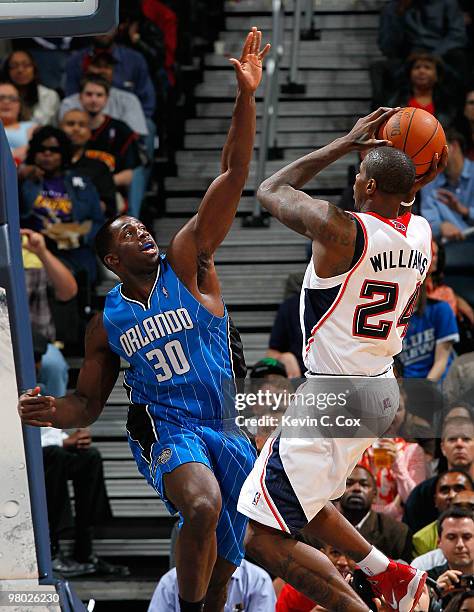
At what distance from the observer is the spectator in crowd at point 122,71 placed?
10.6 meters

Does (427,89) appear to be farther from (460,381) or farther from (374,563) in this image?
(374,563)

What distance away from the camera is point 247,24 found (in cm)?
1179

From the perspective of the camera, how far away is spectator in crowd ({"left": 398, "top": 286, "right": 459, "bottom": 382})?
8.38 meters

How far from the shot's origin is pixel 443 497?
7184 mm

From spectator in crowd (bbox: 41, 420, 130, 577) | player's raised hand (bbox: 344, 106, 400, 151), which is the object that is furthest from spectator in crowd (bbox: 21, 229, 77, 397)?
player's raised hand (bbox: 344, 106, 400, 151)

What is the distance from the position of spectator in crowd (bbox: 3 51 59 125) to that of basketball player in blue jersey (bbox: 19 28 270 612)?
17.0ft

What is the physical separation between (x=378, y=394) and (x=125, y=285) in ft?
3.83

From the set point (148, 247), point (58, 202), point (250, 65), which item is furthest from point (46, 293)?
point (250, 65)

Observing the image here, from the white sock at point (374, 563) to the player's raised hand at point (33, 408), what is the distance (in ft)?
4.92

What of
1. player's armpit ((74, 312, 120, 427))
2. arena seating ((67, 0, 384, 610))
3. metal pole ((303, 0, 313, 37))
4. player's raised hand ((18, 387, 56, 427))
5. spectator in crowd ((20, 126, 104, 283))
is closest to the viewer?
player's raised hand ((18, 387, 56, 427))

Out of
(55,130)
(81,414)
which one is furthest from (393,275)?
(55,130)

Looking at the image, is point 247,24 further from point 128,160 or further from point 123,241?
point 123,241

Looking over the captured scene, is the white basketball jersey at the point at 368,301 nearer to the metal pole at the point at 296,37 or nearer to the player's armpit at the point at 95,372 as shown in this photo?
the player's armpit at the point at 95,372

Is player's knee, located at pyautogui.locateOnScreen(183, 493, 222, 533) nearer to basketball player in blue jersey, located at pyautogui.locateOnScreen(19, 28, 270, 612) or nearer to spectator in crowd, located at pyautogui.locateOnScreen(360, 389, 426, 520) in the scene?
basketball player in blue jersey, located at pyautogui.locateOnScreen(19, 28, 270, 612)
